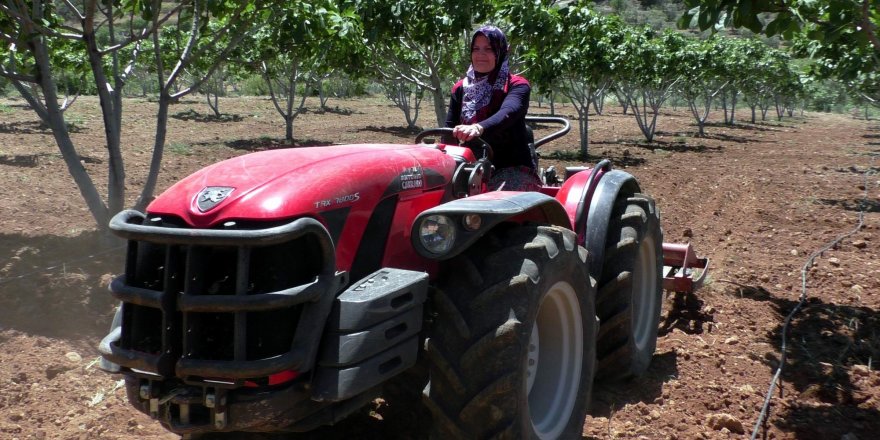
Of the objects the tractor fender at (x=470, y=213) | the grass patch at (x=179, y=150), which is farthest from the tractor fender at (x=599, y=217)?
the grass patch at (x=179, y=150)

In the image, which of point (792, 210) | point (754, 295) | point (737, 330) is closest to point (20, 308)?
point (737, 330)

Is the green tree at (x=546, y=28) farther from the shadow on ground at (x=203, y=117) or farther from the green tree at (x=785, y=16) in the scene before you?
the shadow on ground at (x=203, y=117)

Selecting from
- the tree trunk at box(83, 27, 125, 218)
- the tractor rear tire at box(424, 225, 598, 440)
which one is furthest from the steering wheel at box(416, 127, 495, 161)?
the tree trunk at box(83, 27, 125, 218)

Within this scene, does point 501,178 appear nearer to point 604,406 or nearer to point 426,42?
point 604,406

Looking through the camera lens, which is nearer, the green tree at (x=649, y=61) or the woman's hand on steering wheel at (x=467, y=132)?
the woman's hand on steering wheel at (x=467, y=132)

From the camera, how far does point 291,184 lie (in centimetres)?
279

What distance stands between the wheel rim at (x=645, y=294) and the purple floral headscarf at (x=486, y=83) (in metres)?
1.28

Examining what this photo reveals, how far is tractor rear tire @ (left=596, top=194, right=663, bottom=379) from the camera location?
13.7ft

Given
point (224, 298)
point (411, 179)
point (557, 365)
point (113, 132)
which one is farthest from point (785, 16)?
point (113, 132)

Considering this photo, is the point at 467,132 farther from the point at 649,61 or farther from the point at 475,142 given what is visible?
the point at 649,61

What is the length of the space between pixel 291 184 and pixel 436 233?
0.57 m

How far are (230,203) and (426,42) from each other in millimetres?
10632

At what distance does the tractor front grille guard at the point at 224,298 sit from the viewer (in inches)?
99.7

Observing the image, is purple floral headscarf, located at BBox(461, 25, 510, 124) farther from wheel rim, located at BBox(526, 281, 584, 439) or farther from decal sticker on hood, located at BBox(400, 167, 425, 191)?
wheel rim, located at BBox(526, 281, 584, 439)
